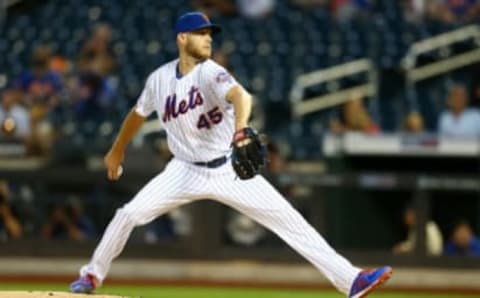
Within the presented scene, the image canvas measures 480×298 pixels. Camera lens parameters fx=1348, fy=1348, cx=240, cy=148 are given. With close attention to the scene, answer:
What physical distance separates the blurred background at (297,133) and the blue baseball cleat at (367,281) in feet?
17.7

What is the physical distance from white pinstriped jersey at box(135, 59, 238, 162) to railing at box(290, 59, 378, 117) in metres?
7.56

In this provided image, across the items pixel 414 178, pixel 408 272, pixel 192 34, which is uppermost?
pixel 192 34

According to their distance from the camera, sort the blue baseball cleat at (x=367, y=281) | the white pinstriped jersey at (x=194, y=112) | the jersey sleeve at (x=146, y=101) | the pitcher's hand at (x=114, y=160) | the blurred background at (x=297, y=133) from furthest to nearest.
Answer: the blurred background at (x=297, y=133)
the pitcher's hand at (x=114, y=160)
the jersey sleeve at (x=146, y=101)
the white pinstriped jersey at (x=194, y=112)
the blue baseball cleat at (x=367, y=281)

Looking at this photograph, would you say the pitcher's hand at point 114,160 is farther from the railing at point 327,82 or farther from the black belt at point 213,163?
the railing at point 327,82

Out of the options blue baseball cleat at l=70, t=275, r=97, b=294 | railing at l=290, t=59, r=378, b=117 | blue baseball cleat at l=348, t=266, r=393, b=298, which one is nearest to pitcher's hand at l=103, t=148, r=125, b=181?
blue baseball cleat at l=70, t=275, r=97, b=294

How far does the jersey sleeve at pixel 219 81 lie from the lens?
764 centimetres

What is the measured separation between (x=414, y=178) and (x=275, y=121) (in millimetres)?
2543

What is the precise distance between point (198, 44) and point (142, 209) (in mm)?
1038

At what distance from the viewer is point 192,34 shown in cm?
798

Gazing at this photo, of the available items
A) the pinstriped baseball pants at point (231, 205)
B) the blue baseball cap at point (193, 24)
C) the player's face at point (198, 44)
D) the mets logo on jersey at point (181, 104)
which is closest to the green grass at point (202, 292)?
the pinstriped baseball pants at point (231, 205)

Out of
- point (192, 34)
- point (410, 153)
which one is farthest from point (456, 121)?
point (192, 34)

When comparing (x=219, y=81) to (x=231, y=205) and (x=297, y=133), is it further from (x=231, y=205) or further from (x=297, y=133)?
(x=297, y=133)

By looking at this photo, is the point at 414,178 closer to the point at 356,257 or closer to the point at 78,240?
the point at 356,257

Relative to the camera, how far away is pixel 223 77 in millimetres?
7699
